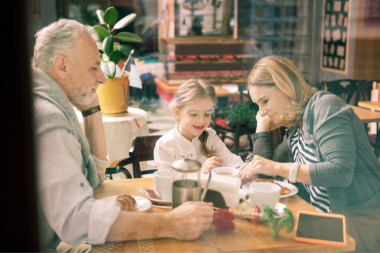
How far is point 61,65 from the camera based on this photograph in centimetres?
97

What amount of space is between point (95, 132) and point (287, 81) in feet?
2.44

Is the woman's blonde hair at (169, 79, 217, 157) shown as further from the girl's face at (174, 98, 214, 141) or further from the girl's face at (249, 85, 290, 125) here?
the girl's face at (249, 85, 290, 125)

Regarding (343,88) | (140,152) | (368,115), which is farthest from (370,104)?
(140,152)

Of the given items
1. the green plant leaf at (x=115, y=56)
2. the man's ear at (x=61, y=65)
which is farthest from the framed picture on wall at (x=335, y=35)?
the man's ear at (x=61, y=65)

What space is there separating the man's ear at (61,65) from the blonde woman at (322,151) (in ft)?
2.09

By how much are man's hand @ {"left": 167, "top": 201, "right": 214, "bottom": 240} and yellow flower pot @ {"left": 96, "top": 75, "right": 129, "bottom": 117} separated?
0.63 meters

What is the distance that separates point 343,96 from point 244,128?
983 mm

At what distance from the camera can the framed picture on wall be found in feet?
3.48

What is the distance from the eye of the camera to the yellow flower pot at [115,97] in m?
1.27

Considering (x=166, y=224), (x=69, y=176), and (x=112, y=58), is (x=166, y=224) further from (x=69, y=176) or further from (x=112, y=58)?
(x=112, y=58)

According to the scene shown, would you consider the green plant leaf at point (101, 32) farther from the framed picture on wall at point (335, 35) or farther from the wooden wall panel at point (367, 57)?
the wooden wall panel at point (367, 57)

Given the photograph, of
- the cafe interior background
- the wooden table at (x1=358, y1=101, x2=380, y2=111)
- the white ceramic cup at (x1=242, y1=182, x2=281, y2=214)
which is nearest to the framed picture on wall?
the cafe interior background

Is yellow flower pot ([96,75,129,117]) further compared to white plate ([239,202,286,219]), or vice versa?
yellow flower pot ([96,75,129,117])

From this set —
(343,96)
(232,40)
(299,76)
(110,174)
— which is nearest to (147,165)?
(110,174)
